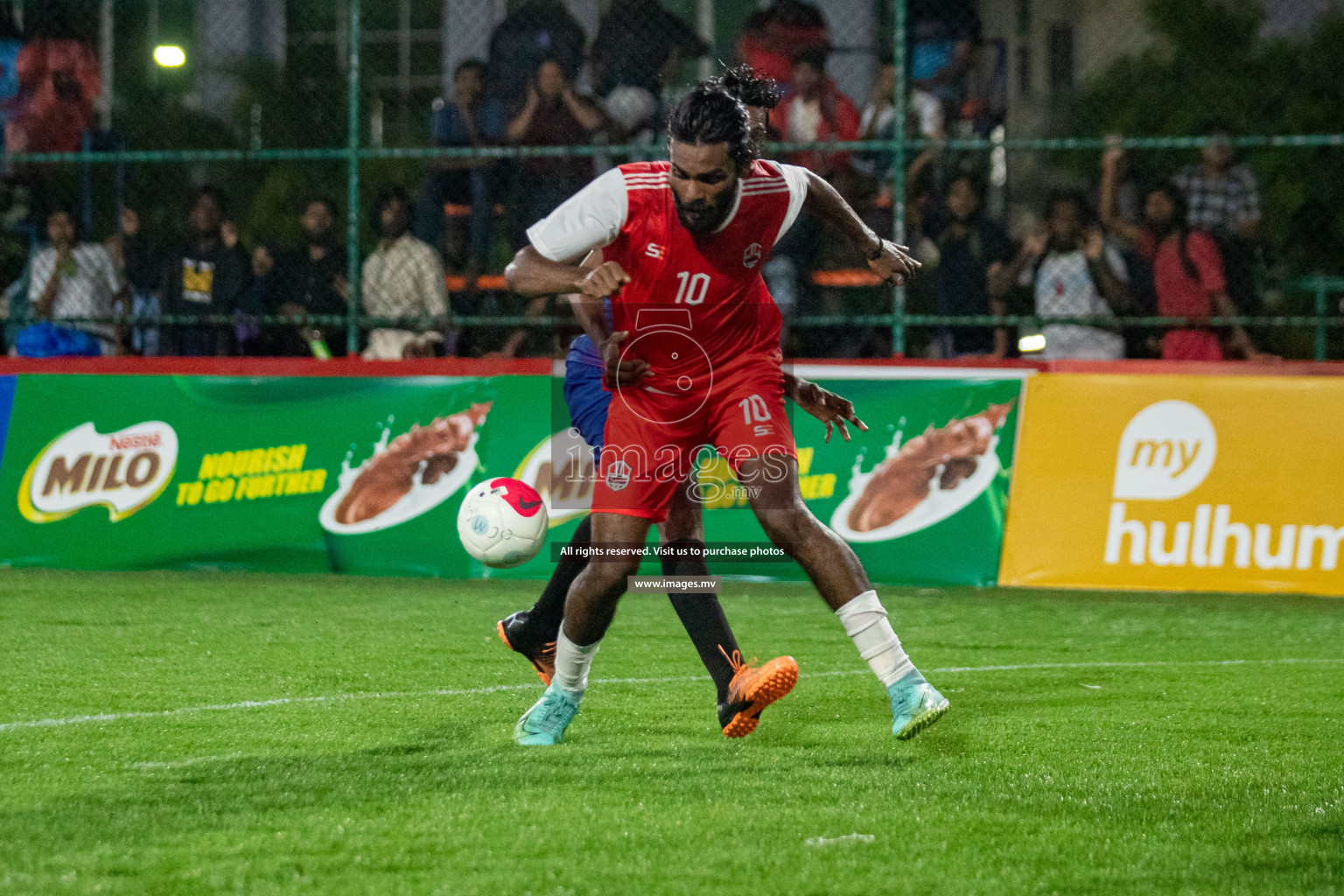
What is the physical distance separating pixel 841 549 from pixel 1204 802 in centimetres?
126

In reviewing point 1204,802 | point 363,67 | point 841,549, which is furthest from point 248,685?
point 363,67

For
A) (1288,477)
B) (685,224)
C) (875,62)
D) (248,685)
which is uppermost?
(875,62)

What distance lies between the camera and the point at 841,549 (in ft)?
16.0

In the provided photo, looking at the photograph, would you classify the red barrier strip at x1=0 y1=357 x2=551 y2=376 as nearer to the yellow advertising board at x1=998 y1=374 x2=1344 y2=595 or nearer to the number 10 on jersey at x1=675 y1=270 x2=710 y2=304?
the yellow advertising board at x1=998 y1=374 x2=1344 y2=595

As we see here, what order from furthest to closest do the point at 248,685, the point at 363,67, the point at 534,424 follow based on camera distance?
the point at 363,67 < the point at 534,424 < the point at 248,685

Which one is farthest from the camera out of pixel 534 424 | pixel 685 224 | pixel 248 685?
pixel 534 424

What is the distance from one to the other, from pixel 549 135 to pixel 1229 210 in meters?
4.50

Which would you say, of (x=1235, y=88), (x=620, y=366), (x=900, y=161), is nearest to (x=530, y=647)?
(x=620, y=366)

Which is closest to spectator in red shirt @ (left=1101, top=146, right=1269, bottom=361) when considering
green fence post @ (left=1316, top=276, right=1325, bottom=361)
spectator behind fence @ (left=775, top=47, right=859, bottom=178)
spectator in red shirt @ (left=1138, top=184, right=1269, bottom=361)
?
spectator in red shirt @ (left=1138, top=184, right=1269, bottom=361)

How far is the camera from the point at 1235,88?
58.4ft

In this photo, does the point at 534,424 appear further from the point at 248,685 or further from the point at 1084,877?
the point at 1084,877

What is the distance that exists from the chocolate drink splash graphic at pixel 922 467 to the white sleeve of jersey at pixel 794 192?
4.32 meters

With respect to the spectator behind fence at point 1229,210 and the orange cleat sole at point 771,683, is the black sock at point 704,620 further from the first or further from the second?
the spectator behind fence at point 1229,210

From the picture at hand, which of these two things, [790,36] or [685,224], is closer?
[685,224]
